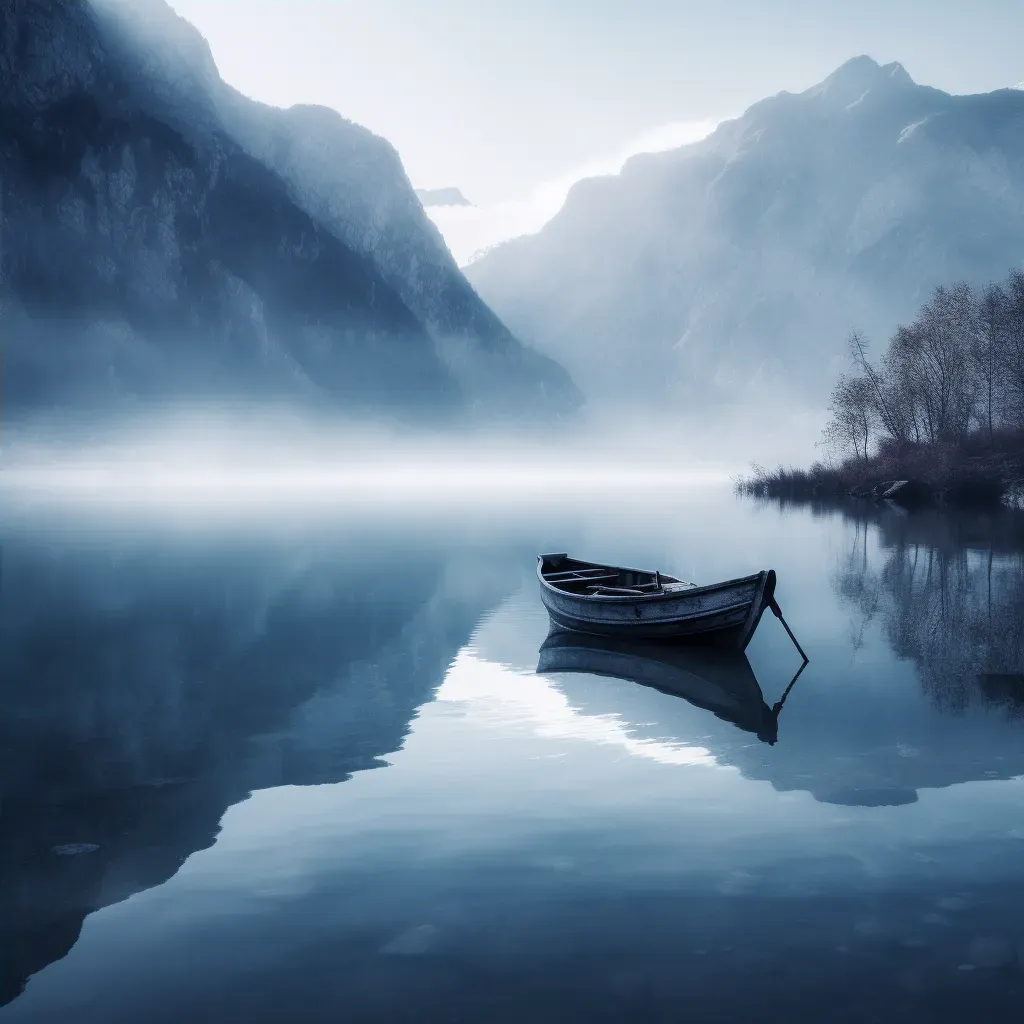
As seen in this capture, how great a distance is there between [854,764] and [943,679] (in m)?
6.60

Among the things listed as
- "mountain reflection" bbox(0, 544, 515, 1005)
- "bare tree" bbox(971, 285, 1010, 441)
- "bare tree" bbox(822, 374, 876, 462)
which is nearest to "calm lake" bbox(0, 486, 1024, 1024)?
"mountain reflection" bbox(0, 544, 515, 1005)

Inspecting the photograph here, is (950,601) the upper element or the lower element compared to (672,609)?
lower

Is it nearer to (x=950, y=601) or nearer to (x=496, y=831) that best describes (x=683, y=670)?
(x=496, y=831)

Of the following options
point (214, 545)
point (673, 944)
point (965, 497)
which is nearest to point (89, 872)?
point (673, 944)

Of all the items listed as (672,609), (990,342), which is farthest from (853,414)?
(672,609)

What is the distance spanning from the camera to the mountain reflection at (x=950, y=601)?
1948 cm

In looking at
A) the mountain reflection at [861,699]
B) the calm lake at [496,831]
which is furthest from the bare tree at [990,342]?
the calm lake at [496,831]

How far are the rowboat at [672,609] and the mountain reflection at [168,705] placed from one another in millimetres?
4100

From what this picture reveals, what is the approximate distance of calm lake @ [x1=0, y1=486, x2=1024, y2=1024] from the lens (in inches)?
317

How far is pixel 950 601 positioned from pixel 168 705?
24.7 m

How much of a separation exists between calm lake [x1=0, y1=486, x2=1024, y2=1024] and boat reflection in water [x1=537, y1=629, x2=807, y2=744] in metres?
0.51

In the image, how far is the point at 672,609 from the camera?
22297mm

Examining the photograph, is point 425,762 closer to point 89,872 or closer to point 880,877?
point 89,872

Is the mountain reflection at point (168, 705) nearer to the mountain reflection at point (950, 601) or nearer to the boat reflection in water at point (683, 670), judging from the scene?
the boat reflection in water at point (683, 670)
